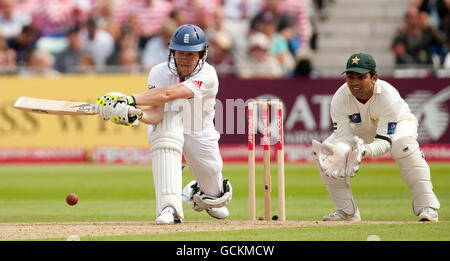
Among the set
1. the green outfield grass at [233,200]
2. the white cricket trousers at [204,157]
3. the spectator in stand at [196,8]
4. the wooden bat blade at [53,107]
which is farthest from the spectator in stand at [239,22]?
the wooden bat blade at [53,107]

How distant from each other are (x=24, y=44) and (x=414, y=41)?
21.0 feet

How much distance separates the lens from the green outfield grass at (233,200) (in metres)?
6.36

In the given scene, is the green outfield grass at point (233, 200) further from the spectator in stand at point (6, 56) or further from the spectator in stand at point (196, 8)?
the spectator in stand at point (196, 8)

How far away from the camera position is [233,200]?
9.80 metres

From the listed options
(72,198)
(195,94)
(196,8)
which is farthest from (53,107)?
(196,8)

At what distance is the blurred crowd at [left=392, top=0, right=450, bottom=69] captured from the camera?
573 inches

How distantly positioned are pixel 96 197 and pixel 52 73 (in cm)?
527

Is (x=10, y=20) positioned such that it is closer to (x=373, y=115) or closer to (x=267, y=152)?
(x=267, y=152)

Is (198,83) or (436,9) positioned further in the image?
(436,9)

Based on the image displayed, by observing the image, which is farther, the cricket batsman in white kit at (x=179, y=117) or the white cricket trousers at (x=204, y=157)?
the white cricket trousers at (x=204, y=157)

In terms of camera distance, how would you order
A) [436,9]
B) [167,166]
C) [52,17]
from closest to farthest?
1. [167,166]
2. [436,9]
3. [52,17]

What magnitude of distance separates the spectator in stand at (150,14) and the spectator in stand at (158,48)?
60cm
